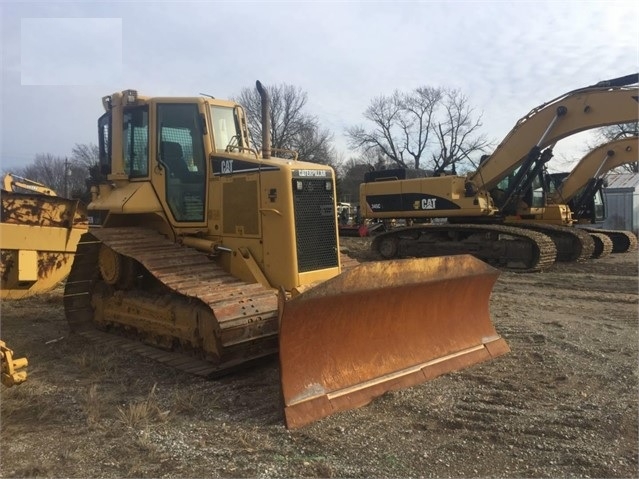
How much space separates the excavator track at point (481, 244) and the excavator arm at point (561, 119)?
1.36 m

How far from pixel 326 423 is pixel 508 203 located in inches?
471

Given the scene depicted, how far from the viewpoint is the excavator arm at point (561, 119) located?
11.7 m

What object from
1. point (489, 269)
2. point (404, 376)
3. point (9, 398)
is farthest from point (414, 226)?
point (9, 398)

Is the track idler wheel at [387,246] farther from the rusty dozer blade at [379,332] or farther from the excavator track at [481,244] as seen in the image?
the rusty dozer blade at [379,332]

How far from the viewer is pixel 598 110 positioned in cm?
1215

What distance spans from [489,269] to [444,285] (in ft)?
2.31

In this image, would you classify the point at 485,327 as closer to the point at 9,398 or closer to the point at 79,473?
the point at 79,473

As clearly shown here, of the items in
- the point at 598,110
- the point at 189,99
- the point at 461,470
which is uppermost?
the point at 598,110

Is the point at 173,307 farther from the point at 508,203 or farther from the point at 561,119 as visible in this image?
the point at 508,203

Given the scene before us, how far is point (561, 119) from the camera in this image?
12.6 meters

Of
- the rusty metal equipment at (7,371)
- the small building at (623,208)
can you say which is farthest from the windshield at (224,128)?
the small building at (623,208)

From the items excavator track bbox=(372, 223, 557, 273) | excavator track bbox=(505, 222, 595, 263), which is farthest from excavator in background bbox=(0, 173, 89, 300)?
excavator track bbox=(505, 222, 595, 263)

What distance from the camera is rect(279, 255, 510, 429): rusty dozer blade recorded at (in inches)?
161

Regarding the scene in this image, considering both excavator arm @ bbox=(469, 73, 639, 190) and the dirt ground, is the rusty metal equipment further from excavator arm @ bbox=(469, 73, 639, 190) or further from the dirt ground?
excavator arm @ bbox=(469, 73, 639, 190)
